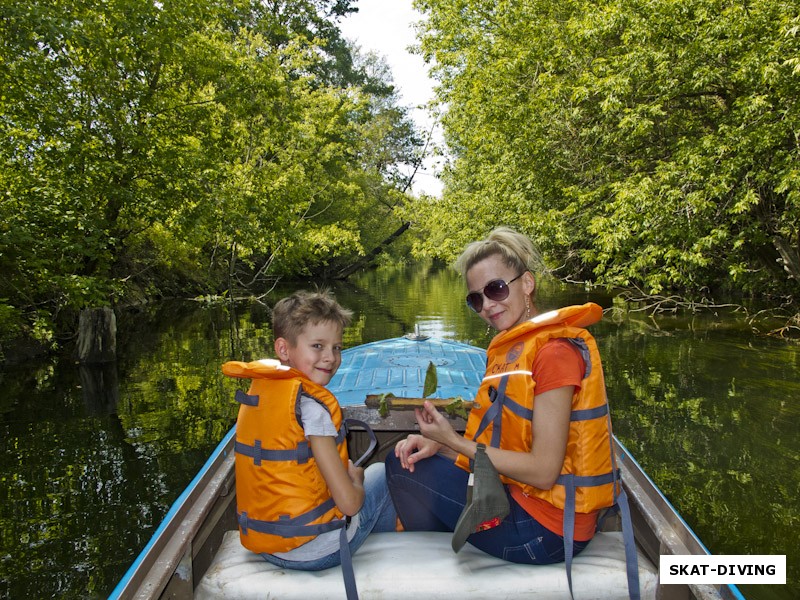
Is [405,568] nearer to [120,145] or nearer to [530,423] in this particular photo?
[530,423]

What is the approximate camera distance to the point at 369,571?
2051 mm

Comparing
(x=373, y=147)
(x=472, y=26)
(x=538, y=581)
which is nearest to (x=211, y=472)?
(x=538, y=581)

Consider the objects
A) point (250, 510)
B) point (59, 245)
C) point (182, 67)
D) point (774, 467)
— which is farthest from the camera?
point (182, 67)

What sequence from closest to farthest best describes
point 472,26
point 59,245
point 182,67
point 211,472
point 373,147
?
point 211,472
point 59,245
point 182,67
point 472,26
point 373,147

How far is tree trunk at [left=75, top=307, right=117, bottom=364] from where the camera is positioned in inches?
411

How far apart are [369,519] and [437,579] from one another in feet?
1.42

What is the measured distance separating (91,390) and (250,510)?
765 cm

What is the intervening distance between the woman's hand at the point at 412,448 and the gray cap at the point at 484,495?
44 centimetres

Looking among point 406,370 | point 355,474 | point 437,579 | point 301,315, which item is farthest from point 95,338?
point 437,579

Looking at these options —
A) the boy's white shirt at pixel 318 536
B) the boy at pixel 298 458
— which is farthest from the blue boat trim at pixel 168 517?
the boy's white shirt at pixel 318 536

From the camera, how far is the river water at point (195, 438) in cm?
424

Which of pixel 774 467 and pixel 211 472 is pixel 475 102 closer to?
pixel 774 467

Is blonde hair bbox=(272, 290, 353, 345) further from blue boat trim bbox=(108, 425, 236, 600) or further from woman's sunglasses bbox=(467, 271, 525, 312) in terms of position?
blue boat trim bbox=(108, 425, 236, 600)

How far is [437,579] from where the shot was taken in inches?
79.0
